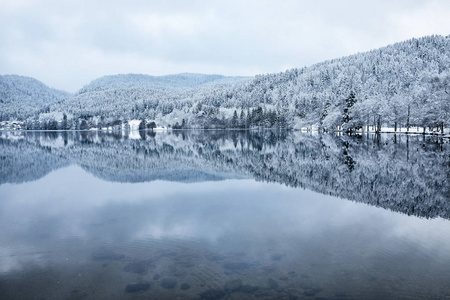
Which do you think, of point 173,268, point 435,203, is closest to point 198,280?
point 173,268

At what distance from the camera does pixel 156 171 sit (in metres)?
35.9

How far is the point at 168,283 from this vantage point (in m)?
10.2

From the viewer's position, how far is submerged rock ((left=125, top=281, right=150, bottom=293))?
9.87 m

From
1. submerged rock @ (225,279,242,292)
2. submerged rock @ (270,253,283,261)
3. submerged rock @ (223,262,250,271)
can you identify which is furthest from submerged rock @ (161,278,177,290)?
A: submerged rock @ (270,253,283,261)

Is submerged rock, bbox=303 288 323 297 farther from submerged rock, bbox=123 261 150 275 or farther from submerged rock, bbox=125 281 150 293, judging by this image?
submerged rock, bbox=123 261 150 275

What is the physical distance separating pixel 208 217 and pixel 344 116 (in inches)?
4338

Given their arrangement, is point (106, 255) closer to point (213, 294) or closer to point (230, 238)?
point (230, 238)

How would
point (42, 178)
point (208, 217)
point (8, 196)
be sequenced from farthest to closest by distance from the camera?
point (42, 178)
point (8, 196)
point (208, 217)

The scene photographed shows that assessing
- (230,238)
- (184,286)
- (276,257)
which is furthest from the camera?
(230,238)

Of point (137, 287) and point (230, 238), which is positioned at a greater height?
point (230, 238)

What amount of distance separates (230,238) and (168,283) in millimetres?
4510

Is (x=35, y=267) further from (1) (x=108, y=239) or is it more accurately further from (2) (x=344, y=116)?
(2) (x=344, y=116)

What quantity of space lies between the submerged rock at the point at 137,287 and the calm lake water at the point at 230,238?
6 centimetres

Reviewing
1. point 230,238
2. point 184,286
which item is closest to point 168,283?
point 184,286
